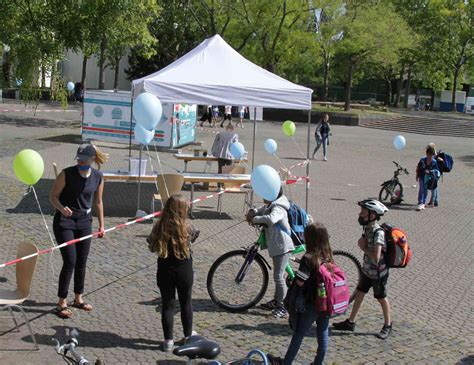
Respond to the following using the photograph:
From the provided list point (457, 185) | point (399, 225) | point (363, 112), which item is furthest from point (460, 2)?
point (399, 225)

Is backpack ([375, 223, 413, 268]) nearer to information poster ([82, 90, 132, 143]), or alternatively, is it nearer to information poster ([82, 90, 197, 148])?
information poster ([82, 90, 197, 148])

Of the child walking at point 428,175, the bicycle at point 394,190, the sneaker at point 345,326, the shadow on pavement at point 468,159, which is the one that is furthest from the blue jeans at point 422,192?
the shadow on pavement at point 468,159

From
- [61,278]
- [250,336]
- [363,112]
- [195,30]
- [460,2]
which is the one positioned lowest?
[250,336]

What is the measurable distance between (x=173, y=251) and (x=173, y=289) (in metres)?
0.38

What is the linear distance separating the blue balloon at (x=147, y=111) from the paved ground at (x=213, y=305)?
188cm

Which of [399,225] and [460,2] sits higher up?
[460,2]

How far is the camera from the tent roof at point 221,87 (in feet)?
37.6

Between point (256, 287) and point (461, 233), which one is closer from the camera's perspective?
point (256, 287)

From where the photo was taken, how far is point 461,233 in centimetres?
1230

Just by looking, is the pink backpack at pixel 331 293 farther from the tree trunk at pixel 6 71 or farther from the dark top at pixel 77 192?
Answer: the tree trunk at pixel 6 71

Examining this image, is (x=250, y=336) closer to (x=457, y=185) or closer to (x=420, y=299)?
(x=420, y=299)

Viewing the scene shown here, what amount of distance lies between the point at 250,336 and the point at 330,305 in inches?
55.8

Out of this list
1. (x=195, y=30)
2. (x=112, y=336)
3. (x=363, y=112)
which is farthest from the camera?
(x=195, y=30)

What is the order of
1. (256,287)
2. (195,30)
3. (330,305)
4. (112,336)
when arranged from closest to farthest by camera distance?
1. (330,305)
2. (112,336)
3. (256,287)
4. (195,30)
